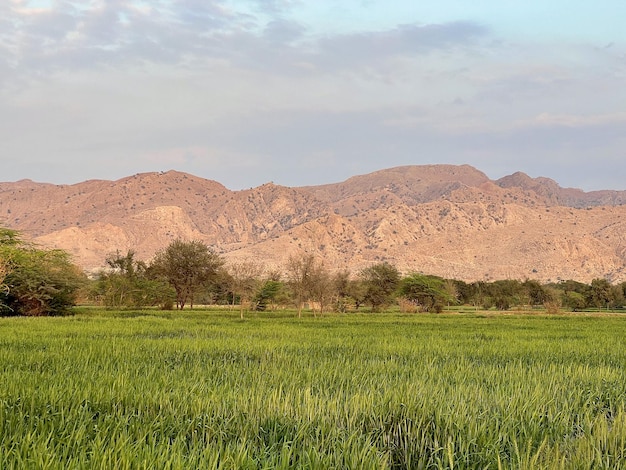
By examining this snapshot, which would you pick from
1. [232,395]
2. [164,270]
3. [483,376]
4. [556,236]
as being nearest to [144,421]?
[232,395]

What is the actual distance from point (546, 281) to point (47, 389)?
133m

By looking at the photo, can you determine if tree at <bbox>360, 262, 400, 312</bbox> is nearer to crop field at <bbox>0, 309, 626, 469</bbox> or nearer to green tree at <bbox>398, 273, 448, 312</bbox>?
green tree at <bbox>398, 273, 448, 312</bbox>

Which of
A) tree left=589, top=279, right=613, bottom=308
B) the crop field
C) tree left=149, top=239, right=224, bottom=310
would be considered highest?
tree left=149, top=239, right=224, bottom=310

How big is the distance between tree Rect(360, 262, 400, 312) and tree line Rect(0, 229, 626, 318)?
0.14 m

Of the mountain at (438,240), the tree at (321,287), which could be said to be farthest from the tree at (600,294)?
the tree at (321,287)

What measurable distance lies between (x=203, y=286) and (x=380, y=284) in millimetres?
24559

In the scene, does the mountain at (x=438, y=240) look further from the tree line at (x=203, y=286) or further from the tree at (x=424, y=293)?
the tree at (x=424, y=293)

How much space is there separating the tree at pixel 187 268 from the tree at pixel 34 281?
A: 1822cm

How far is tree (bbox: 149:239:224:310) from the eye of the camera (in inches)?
2643

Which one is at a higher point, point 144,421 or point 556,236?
point 556,236

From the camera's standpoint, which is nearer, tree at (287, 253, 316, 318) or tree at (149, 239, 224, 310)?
tree at (287, 253, 316, 318)

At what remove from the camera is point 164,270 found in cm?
6794

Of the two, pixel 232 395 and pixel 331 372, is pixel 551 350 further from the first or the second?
pixel 232 395

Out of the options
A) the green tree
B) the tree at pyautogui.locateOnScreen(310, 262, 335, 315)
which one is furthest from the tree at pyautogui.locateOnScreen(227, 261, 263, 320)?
the green tree
